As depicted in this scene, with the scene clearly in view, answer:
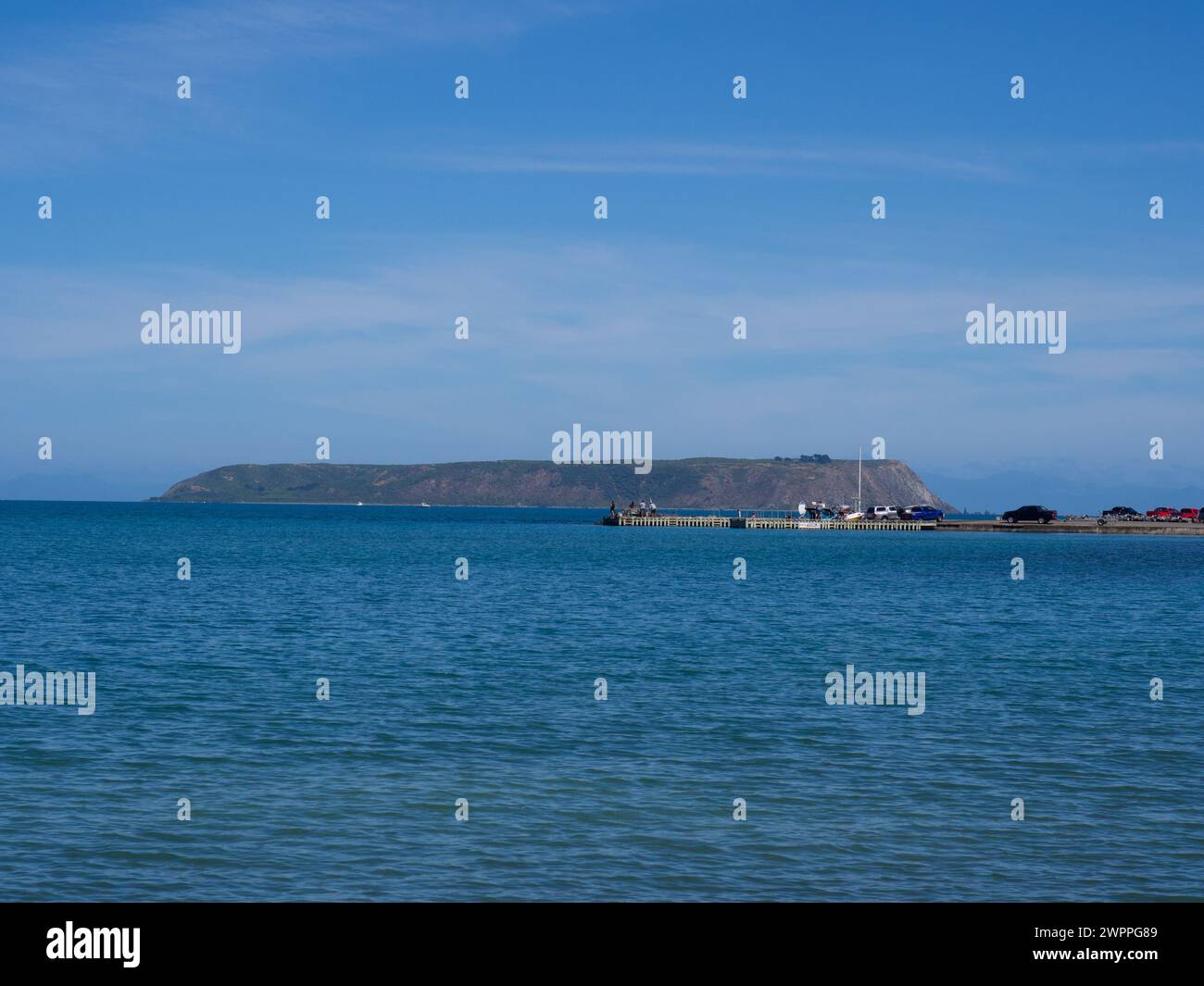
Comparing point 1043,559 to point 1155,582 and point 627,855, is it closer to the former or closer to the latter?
point 1155,582

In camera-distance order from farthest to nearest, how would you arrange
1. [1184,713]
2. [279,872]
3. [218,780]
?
[1184,713]
[218,780]
[279,872]

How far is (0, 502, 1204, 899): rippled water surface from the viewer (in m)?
15.9

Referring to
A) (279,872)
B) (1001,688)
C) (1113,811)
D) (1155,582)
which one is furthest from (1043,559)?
(279,872)

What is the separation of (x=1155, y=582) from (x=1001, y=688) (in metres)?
54.7

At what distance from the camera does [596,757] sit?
74.5 feet

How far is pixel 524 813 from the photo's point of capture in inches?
731

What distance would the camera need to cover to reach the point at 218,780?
67.6ft

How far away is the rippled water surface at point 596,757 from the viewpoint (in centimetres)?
1591
